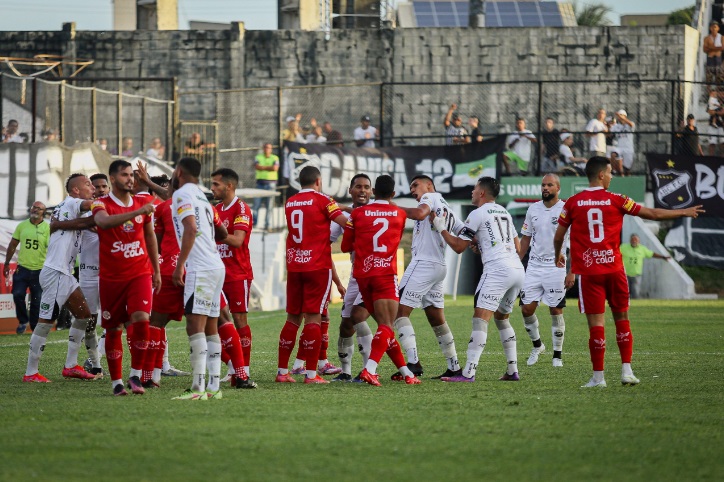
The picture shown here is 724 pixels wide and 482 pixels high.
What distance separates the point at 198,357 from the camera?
33.0ft

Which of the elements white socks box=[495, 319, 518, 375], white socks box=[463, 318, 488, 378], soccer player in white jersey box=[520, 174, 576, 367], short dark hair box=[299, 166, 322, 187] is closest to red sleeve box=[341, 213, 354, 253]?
short dark hair box=[299, 166, 322, 187]

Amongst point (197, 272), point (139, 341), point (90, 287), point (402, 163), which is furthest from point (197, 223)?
point (402, 163)

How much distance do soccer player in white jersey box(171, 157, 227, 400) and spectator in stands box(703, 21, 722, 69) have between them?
28023 mm

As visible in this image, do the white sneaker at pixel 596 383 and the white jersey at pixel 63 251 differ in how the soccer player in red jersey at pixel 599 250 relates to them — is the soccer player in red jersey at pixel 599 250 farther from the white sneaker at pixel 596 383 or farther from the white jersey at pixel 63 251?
the white jersey at pixel 63 251

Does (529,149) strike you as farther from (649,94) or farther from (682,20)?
(682,20)

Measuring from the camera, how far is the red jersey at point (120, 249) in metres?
10.5

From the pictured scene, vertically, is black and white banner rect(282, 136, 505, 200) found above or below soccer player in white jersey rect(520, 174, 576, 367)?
above

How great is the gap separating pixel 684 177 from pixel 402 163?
761 cm

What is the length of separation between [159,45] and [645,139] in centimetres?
1625

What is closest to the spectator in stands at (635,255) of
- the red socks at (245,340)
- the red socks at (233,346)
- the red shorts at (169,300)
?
the red socks at (245,340)

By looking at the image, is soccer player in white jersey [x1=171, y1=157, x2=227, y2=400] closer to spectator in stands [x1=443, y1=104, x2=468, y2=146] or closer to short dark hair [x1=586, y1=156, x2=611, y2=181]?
short dark hair [x1=586, y1=156, x2=611, y2=181]

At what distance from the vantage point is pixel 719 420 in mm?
9023

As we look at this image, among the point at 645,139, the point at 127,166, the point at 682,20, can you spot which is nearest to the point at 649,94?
the point at 645,139

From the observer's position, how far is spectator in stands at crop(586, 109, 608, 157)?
101 ft
